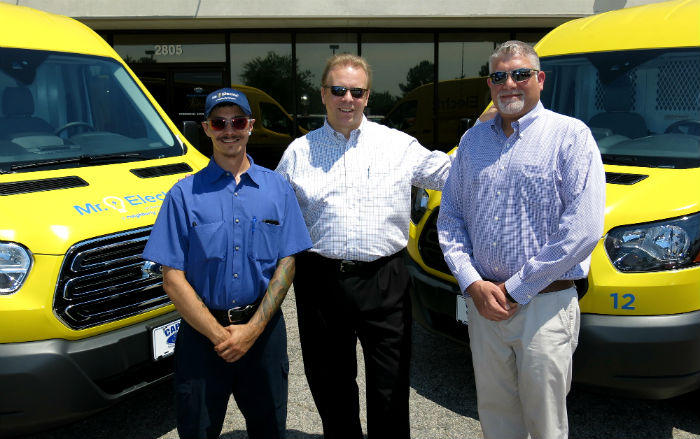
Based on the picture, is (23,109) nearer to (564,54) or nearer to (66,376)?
(66,376)

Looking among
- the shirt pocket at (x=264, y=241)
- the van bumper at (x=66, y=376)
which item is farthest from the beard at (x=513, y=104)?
the van bumper at (x=66, y=376)

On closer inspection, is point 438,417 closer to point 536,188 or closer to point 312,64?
point 536,188

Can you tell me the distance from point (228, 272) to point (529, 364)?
1.17 meters

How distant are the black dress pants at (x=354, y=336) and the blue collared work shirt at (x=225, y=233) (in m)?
0.32

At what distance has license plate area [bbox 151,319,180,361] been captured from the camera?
288 centimetres

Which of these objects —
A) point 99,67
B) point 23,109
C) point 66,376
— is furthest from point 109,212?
point 99,67

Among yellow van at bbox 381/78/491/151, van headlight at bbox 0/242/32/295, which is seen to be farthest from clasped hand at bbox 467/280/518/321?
yellow van at bbox 381/78/491/151

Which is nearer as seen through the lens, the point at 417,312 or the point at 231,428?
the point at 231,428

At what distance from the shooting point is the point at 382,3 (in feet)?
35.1

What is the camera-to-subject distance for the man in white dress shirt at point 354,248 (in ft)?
8.28

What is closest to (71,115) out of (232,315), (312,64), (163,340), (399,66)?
(163,340)

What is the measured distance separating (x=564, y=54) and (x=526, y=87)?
6.81 ft

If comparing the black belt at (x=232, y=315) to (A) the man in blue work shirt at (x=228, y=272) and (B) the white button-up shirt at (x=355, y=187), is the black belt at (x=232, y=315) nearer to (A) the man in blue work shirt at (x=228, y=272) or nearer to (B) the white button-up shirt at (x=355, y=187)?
(A) the man in blue work shirt at (x=228, y=272)

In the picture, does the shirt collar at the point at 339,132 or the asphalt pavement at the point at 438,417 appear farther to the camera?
the asphalt pavement at the point at 438,417
